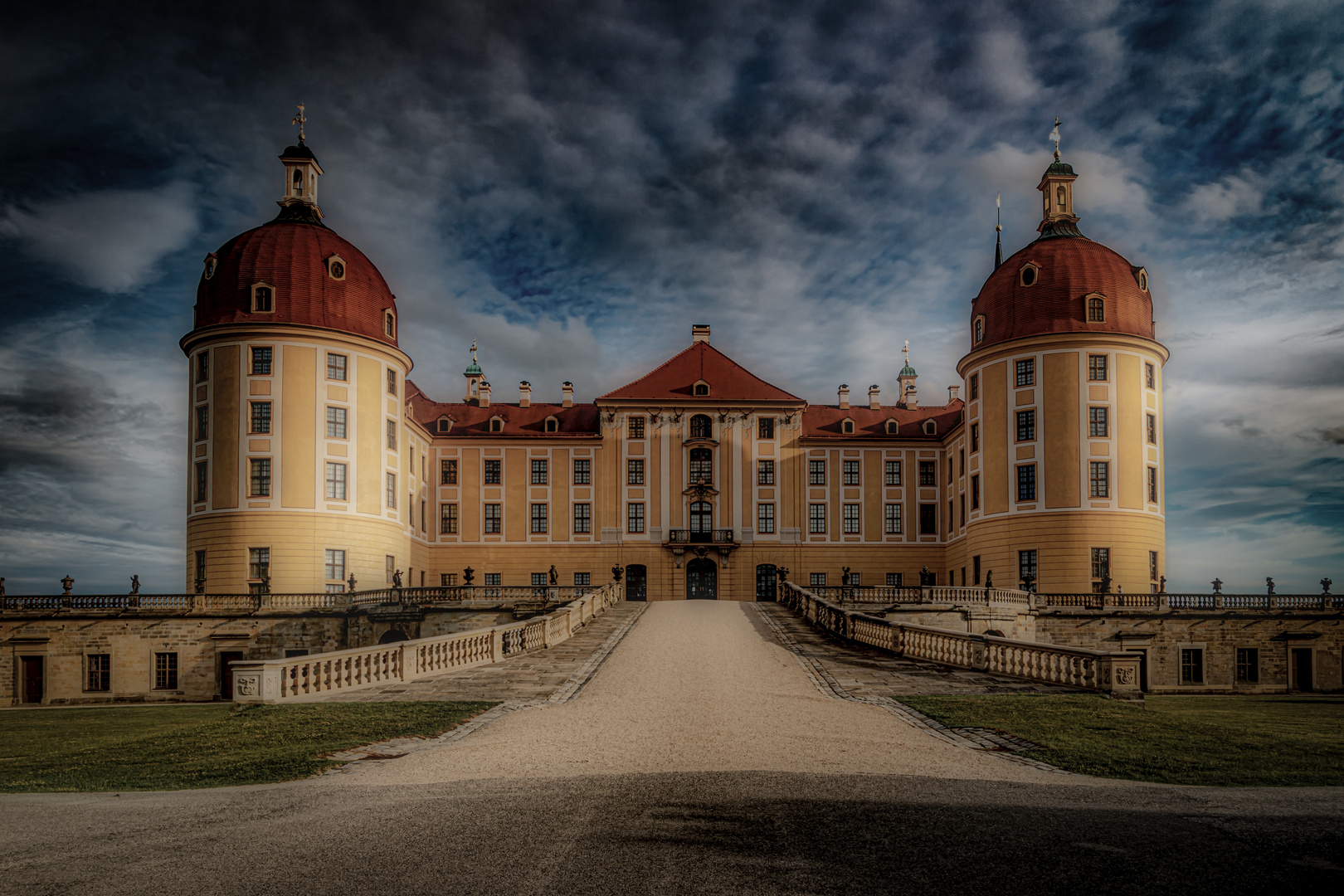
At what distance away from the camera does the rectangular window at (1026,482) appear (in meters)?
44.7

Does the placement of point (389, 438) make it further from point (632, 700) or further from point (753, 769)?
point (753, 769)

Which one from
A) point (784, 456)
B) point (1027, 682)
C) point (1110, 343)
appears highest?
point (1110, 343)

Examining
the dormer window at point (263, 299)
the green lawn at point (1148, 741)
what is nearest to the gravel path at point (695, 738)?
the green lawn at point (1148, 741)

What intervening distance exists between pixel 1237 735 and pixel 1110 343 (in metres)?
33.7

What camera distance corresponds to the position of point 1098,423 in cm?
4456

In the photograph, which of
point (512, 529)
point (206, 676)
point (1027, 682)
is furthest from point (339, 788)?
point (512, 529)

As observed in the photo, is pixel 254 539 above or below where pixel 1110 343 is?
below

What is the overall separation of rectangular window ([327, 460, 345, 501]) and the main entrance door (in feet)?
53.8

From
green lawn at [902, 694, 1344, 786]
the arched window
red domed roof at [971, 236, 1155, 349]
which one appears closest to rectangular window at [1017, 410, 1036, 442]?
red domed roof at [971, 236, 1155, 349]

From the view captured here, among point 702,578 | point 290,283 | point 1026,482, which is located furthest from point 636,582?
point 290,283

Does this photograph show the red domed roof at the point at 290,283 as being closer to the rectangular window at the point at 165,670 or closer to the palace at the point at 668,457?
the palace at the point at 668,457

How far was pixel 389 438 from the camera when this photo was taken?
159ft

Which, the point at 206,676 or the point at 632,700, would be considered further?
the point at 206,676

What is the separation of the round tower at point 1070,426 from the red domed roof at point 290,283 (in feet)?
96.6
